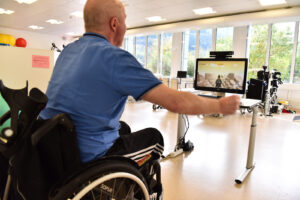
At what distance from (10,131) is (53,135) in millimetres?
133

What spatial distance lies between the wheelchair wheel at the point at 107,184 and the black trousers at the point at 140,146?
11cm

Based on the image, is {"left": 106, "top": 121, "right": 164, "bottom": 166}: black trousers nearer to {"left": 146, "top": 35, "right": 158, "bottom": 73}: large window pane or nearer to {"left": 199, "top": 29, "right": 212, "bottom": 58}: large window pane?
{"left": 199, "top": 29, "right": 212, "bottom": 58}: large window pane

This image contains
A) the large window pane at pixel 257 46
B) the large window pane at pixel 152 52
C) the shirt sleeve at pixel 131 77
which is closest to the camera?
the shirt sleeve at pixel 131 77

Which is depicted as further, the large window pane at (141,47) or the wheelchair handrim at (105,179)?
the large window pane at (141,47)

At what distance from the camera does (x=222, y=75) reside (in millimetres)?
2512

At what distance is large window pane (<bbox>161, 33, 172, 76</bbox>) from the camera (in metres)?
10.5

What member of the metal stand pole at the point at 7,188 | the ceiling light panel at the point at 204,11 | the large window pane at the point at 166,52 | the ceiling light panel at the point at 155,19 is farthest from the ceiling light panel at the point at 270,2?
the metal stand pole at the point at 7,188

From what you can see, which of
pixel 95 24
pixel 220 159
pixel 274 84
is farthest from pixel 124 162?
pixel 274 84

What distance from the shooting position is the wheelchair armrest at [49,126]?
694mm

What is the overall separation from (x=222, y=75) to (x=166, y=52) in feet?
27.6

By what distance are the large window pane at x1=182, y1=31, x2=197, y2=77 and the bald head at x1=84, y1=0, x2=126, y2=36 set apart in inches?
352

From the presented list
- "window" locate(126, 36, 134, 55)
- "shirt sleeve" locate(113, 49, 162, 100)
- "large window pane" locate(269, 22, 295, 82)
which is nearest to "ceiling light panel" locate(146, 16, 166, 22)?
"window" locate(126, 36, 134, 55)

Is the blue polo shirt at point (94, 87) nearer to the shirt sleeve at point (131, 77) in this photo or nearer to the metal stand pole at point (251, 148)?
the shirt sleeve at point (131, 77)

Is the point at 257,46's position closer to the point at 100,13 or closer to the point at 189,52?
the point at 189,52
